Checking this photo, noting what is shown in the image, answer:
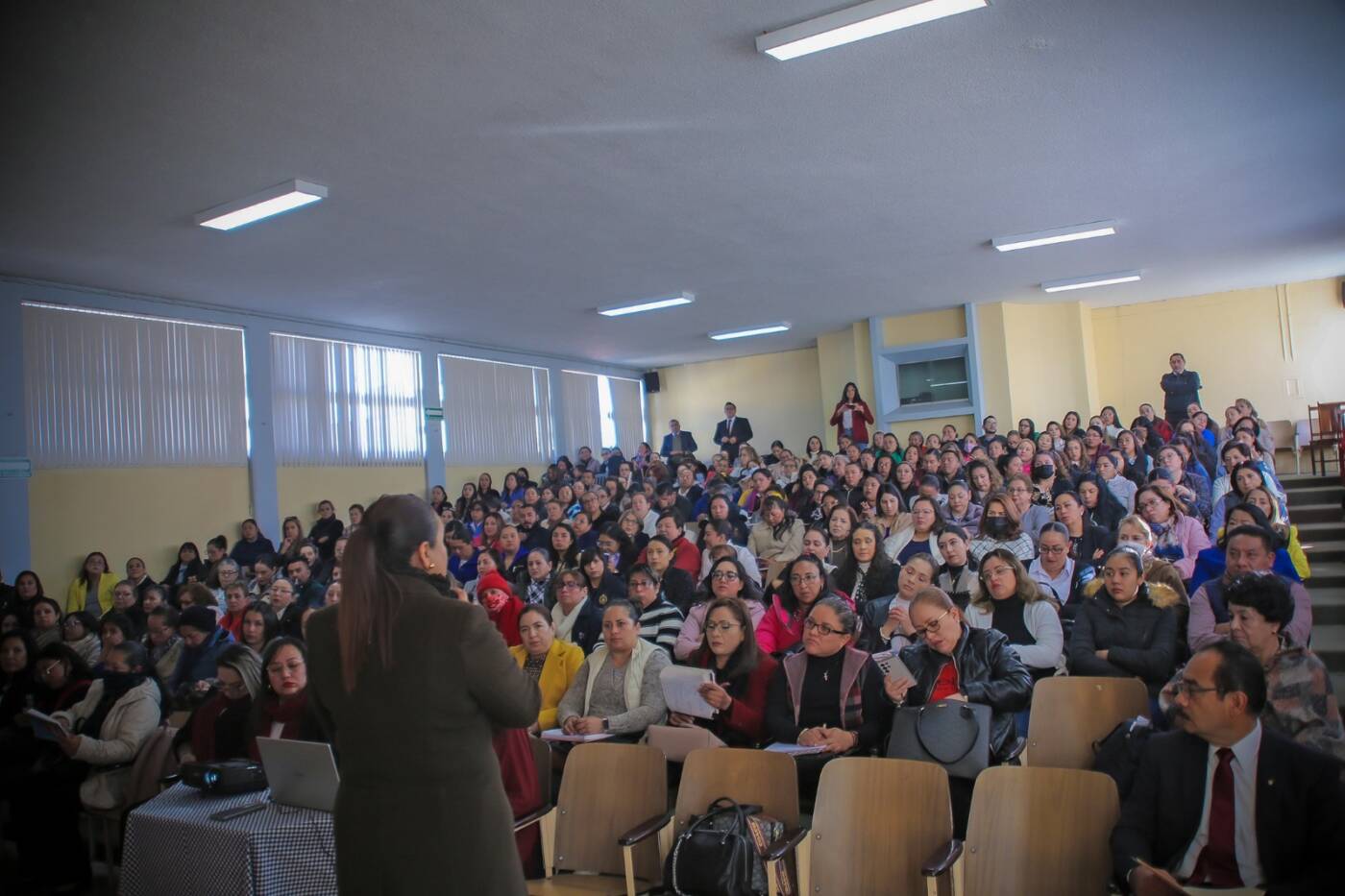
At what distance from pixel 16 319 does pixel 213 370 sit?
71.2 inches

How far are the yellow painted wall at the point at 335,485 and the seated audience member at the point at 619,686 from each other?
19.5ft

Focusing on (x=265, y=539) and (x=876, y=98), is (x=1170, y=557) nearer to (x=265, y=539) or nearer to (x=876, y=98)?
(x=876, y=98)

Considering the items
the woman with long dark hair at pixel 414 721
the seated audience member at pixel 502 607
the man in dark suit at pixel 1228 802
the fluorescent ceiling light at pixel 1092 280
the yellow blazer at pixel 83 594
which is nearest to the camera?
the woman with long dark hair at pixel 414 721

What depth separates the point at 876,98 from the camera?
195 inches

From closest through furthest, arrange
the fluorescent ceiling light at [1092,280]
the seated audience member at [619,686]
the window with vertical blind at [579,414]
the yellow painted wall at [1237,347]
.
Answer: the seated audience member at [619,686] → the fluorescent ceiling light at [1092,280] → the yellow painted wall at [1237,347] → the window with vertical blind at [579,414]

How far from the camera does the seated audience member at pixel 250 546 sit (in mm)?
8727

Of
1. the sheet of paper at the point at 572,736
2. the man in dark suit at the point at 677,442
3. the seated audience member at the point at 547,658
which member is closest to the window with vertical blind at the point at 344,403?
the man in dark suit at the point at 677,442

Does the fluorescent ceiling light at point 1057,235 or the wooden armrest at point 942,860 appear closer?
the wooden armrest at point 942,860

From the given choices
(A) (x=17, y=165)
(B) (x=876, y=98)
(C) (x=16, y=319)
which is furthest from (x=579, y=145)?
(C) (x=16, y=319)

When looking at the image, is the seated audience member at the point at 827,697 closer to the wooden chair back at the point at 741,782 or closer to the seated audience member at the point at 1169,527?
the wooden chair back at the point at 741,782

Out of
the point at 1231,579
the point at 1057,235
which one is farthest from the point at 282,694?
the point at 1057,235

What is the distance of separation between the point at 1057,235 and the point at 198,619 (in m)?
7.37

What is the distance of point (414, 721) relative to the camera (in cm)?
162

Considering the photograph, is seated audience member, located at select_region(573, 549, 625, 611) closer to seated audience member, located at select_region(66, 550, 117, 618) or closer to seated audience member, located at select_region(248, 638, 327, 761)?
seated audience member, located at select_region(248, 638, 327, 761)
